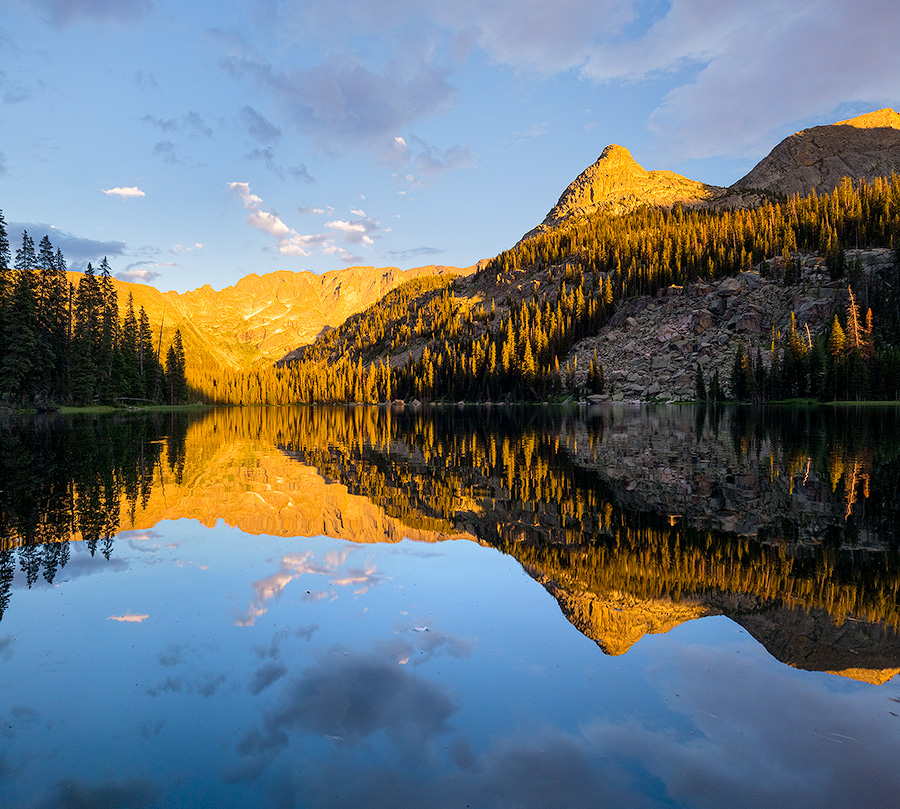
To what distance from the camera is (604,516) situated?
15156 mm

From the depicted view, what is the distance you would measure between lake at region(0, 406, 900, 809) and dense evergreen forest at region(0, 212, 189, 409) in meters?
68.6

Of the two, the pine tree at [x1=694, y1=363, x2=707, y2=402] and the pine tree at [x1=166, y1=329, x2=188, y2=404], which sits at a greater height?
the pine tree at [x1=166, y1=329, x2=188, y2=404]

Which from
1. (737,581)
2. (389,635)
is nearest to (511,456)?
(737,581)

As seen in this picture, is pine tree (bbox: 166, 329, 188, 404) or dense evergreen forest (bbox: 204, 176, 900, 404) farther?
pine tree (bbox: 166, 329, 188, 404)

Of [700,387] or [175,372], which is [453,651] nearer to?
[700,387]

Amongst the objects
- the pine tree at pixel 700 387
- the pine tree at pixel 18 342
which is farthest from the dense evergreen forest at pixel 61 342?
the pine tree at pixel 700 387

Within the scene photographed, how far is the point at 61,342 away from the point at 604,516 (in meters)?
97.7

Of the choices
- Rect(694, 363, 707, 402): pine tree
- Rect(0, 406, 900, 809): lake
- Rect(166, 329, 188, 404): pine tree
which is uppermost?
Rect(166, 329, 188, 404): pine tree

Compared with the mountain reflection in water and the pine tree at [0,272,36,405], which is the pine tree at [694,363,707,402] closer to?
the mountain reflection in water

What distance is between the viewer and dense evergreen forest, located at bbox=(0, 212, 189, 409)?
68.7 m

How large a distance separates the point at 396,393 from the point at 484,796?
184 m

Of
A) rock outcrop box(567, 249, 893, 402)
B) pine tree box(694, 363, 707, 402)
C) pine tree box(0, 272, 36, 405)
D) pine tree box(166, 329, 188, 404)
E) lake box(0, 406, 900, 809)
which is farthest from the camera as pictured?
pine tree box(166, 329, 188, 404)

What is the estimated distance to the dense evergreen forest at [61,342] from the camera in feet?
225

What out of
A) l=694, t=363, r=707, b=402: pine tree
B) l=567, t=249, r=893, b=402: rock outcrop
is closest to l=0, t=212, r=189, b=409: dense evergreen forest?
l=567, t=249, r=893, b=402: rock outcrop
